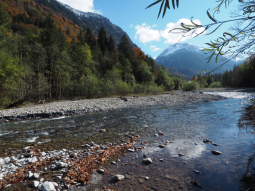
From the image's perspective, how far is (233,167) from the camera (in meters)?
3.86

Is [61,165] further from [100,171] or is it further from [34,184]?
[100,171]

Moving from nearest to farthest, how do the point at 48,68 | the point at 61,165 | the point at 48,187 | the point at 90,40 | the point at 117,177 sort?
the point at 48,187
the point at 117,177
the point at 61,165
the point at 48,68
the point at 90,40

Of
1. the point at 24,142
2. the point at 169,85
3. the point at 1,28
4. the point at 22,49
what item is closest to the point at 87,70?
the point at 22,49

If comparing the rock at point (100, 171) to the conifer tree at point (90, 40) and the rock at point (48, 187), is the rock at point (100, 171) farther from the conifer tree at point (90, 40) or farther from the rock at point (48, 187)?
the conifer tree at point (90, 40)

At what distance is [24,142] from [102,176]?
208 inches

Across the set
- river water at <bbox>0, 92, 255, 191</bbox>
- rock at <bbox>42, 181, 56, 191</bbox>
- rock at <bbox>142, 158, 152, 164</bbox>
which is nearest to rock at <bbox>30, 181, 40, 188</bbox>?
rock at <bbox>42, 181, 56, 191</bbox>

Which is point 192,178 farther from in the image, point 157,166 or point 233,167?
point 233,167

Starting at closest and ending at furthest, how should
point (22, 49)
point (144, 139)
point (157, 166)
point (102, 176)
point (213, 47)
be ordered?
point (213, 47) → point (102, 176) → point (157, 166) → point (144, 139) → point (22, 49)

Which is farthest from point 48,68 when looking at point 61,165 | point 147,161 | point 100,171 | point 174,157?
point 174,157

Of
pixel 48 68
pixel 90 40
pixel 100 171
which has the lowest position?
pixel 100 171

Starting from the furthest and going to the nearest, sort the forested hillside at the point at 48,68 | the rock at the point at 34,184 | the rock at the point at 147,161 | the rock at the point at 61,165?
the forested hillside at the point at 48,68
the rock at the point at 147,161
the rock at the point at 61,165
the rock at the point at 34,184

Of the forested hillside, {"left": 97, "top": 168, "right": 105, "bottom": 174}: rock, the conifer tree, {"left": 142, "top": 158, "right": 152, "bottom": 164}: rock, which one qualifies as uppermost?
the conifer tree

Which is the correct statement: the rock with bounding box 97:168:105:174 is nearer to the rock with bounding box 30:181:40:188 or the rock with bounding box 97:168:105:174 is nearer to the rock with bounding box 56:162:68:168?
the rock with bounding box 56:162:68:168

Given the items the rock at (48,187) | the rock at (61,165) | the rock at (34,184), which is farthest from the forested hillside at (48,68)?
the rock at (48,187)
